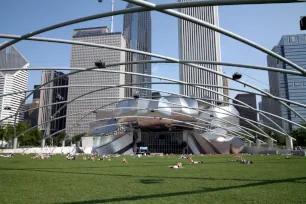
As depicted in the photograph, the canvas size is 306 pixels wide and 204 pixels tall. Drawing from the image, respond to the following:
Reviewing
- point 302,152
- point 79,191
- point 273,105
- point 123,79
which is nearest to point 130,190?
point 79,191

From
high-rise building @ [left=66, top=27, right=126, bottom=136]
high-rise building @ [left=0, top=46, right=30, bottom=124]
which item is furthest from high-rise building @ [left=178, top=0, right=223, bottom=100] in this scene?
high-rise building @ [left=0, top=46, right=30, bottom=124]

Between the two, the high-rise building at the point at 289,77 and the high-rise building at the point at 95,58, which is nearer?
the high-rise building at the point at 289,77

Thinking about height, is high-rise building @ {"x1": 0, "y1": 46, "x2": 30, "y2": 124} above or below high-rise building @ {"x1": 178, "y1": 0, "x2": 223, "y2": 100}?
below

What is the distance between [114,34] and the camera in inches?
5079

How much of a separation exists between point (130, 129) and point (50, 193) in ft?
204

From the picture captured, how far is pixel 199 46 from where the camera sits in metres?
152

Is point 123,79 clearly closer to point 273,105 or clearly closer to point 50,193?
point 273,105

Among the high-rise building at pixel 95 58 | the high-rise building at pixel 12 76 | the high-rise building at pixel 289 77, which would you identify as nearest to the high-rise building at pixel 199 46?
the high-rise building at pixel 95 58

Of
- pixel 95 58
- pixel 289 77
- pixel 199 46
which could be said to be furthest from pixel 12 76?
pixel 199 46

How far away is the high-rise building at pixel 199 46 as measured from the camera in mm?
141375

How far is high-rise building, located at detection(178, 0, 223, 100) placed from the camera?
5566 inches

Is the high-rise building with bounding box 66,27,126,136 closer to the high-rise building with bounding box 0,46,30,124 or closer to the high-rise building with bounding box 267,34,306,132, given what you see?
the high-rise building with bounding box 0,46,30,124

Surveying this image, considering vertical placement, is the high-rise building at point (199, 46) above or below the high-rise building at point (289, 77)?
above

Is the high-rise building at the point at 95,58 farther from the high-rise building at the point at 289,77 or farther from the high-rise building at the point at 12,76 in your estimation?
the high-rise building at the point at 289,77
